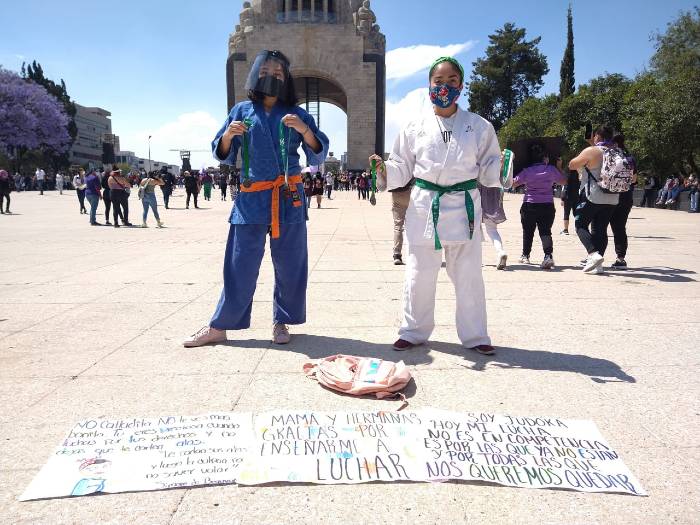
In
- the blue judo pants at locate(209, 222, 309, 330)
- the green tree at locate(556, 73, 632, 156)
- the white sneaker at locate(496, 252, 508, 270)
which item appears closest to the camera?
the blue judo pants at locate(209, 222, 309, 330)

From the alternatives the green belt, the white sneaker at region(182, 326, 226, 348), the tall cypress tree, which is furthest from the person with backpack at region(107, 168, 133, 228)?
the tall cypress tree

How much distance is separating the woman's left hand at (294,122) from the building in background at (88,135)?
11513cm

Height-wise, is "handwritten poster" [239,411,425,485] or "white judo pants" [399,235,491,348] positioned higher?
"white judo pants" [399,235,491,348]

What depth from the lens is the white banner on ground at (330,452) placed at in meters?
2.10

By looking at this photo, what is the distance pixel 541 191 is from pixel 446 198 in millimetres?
4406

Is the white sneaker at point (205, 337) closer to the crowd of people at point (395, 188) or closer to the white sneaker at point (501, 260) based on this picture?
the crowd of people at point (395, 188)

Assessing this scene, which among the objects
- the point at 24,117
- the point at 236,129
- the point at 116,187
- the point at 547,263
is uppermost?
the point at 24,117

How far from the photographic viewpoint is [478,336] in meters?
3.70

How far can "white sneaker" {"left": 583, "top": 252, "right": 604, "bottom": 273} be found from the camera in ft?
22.6

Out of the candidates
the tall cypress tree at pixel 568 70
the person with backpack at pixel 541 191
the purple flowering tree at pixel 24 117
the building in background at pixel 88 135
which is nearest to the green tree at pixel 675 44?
the tall cypress tree at pixel 568 70

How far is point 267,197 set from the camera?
12.4ft

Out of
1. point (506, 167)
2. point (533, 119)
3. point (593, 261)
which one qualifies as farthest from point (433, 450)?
point (533, 119)

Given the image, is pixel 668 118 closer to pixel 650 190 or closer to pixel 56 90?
pixel 650 190

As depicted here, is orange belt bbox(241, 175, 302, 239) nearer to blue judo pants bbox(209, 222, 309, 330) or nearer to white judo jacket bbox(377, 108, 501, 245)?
blue judo pants bbox(209, 222, 309, 330)
